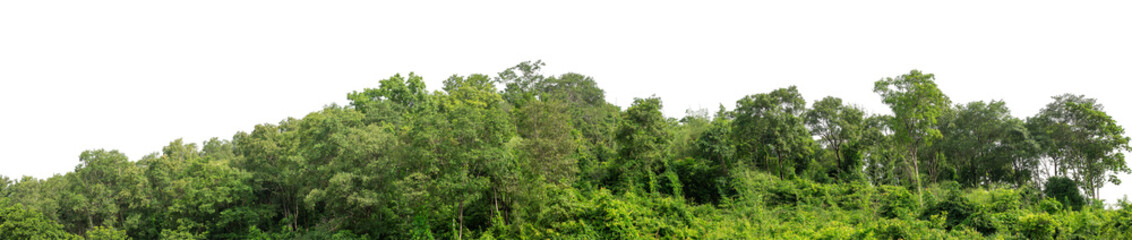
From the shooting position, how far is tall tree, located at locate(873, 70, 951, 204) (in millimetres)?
26953

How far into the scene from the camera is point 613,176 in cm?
3109

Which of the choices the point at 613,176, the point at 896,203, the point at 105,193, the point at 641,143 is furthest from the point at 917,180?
the point at 105,193

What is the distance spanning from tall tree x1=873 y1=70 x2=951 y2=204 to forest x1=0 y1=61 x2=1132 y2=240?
2.8 inches

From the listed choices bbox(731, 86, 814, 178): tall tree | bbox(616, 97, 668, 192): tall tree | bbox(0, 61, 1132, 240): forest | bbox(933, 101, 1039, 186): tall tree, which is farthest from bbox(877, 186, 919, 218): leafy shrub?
bbox(616, 97, 668, 192): tall tree

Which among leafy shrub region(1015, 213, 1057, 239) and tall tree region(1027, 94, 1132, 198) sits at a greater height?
tall tree region(1027, 94, 1132, 198)

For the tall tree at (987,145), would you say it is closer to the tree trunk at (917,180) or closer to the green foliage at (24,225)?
the tree trunk at (917,180)

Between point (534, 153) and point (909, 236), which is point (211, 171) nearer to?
point (534, 153)

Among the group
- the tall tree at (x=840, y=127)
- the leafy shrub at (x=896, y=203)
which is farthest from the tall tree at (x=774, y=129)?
the leafy shrub at (x=896, y=203)

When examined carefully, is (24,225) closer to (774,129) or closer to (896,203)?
(774,129)

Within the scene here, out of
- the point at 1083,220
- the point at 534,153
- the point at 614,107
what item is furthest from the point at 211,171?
the point at 1083,220

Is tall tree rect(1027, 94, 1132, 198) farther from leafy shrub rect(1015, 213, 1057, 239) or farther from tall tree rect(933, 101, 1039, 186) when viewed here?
leafy shrub rect(1015, 213, 1057, 239)

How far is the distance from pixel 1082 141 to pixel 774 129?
47.2ft

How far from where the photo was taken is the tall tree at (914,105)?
27.0 metres

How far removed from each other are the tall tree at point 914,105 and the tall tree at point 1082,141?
744 centimetres
